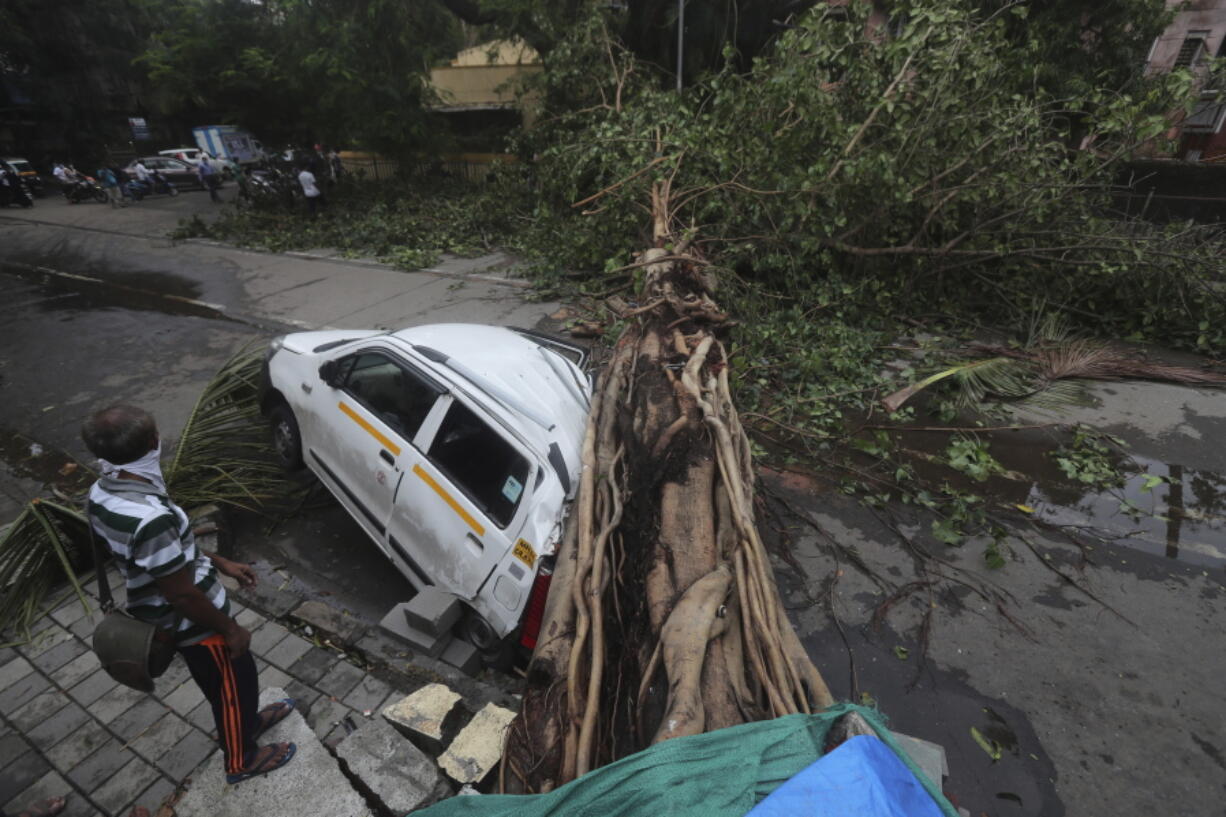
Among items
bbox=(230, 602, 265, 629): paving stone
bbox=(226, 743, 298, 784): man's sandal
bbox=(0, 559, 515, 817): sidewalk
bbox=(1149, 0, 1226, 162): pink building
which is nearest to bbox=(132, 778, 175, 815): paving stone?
bbox=(0, 559, 515, 817): sidewalk

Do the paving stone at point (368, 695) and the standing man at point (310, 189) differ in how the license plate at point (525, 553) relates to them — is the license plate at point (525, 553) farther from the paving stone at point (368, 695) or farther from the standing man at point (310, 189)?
the standing man at point (310, 189)

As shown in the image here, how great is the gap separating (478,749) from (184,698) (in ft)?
5.43

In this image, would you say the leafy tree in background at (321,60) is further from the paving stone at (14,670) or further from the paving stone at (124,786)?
the paving stone at (124,786)

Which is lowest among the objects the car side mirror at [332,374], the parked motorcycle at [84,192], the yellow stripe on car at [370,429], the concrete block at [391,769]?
→ the concrete block at [391,769]

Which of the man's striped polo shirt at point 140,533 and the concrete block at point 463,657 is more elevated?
the man's striped polo shirt at point 140,533

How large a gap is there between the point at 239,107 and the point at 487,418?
20556 millimetres

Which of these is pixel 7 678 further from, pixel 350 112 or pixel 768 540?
pixel 350 112

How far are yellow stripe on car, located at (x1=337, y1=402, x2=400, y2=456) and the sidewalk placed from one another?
42.1 inches

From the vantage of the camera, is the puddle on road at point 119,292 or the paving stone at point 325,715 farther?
the puddle on road at point 119,292

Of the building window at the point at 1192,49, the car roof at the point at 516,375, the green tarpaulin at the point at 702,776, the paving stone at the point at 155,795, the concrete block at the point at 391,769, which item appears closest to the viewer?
the green tarpaulin at the point at 702,776

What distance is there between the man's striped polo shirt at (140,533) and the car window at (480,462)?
4.38 ft

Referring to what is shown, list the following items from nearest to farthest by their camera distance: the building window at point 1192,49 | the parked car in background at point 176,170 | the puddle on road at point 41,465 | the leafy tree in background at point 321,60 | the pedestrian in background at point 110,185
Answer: the puddle on road at point 41,465 < the leafy tree in background at point 321,60 < the building window at point 1192,49 < the pedestrian in background at point 110,185 < the parked car in background at point 176,170

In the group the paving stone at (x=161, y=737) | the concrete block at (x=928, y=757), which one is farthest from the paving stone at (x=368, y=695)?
the concrete block at (x=928, y=757)

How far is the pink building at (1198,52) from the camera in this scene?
43.7 feet
